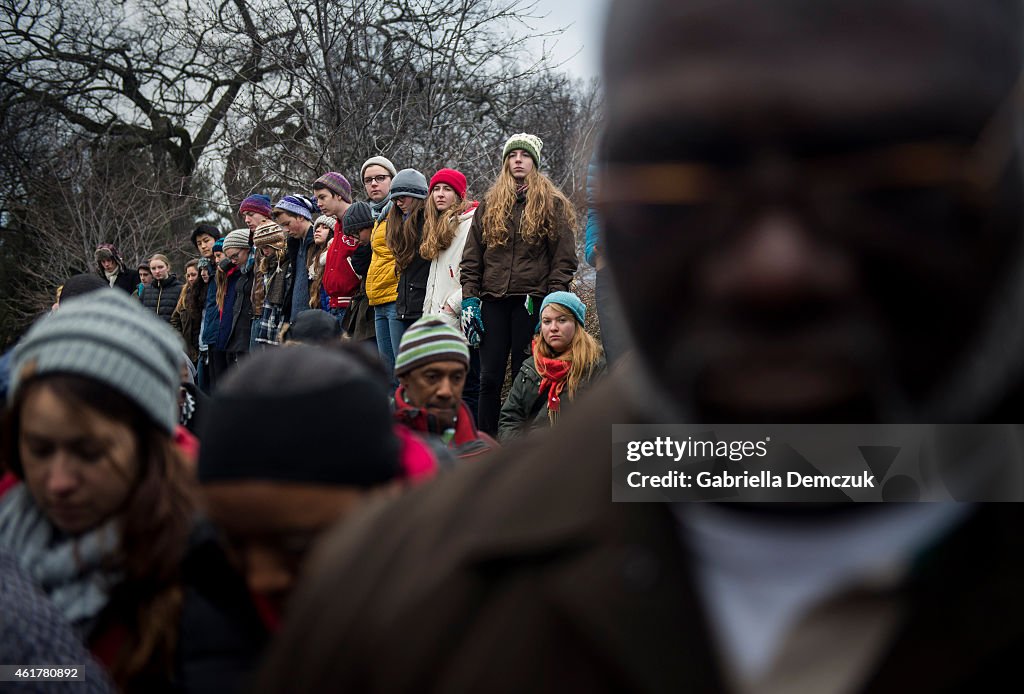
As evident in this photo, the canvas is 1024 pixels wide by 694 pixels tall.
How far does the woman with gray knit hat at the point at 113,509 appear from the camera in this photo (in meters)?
2.06

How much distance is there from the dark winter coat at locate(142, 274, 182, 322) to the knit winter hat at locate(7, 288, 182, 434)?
974 centimetres

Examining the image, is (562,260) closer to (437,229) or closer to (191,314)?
(437,229)

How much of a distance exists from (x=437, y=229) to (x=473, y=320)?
761mm

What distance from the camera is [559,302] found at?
5730 mm

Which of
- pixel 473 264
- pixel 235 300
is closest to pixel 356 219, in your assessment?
pixel 473 264

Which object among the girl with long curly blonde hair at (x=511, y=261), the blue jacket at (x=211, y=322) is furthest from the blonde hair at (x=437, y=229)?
the blue jacket at (x=211, y=322)

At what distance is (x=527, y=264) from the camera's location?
6.21m

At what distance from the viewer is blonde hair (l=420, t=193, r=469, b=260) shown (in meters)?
6.65

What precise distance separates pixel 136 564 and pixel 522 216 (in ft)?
14.1

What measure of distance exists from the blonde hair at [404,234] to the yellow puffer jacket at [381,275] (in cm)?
8

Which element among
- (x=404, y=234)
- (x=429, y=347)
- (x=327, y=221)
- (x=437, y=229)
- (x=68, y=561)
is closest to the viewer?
(x=68, y=561)

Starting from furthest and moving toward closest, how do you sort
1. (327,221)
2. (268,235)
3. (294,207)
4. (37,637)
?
(268,235), (294,207), (327,221), (37,637)

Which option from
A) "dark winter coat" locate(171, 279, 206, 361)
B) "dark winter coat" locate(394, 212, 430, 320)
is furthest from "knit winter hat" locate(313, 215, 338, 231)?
"dark winter coat" locate(171, 279, 206, 361)

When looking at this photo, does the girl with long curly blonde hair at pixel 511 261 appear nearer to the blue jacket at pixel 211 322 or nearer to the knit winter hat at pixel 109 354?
the knit winter hat at pixel 109 354
